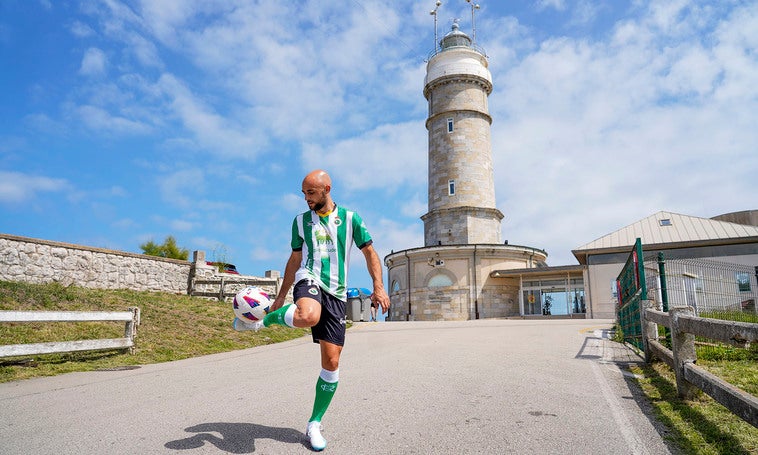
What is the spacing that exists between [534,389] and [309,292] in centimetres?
317

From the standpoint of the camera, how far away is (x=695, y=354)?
16.8ft

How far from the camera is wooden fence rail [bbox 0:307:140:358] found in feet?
25.7

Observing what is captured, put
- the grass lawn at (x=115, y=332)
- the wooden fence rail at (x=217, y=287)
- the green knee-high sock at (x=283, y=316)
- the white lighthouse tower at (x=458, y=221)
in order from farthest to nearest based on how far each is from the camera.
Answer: the white lighthouse tower at (x=458, y=221), the wooden fence rail at (x=217, y=287), the grass lawn at (x=115, y=332), the green knee-high sock at (x=283, y=316)

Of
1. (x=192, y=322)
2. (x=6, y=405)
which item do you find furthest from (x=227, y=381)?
(x=192, y=322)

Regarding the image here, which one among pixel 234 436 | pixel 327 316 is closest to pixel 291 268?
pixel 327 316

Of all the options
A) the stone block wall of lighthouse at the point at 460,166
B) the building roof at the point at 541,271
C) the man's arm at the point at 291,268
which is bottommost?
the man's arm at the point at 291,268

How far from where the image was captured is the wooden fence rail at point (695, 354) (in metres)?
3.39

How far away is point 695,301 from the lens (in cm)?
934

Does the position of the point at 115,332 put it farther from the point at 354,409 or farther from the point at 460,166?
the point at 460,166

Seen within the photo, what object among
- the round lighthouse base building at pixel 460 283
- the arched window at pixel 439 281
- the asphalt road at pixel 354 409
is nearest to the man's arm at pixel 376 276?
the asphalt road at pixel 354 409

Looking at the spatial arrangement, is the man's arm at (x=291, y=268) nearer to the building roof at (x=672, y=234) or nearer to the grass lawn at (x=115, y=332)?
the grass lawn at (x=115, y=332)

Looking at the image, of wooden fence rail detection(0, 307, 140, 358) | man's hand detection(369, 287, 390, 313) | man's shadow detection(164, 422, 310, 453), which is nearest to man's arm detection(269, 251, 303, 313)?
man's hand detection(369, 287, 390, 313)

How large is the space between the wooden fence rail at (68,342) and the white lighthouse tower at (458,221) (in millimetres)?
24848

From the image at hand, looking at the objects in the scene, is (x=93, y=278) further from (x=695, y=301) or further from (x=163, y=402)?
(x=695, y=301)
